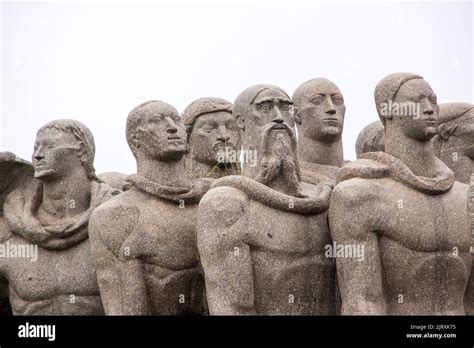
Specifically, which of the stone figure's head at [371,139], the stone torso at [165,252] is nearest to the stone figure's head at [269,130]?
the stone torso at [165,252]

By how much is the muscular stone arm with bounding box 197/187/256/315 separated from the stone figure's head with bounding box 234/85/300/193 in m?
0.71

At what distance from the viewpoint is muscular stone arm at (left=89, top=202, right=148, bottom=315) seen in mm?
21453

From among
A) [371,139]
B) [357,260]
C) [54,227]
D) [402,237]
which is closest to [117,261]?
[54,227]

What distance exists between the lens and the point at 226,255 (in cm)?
2083

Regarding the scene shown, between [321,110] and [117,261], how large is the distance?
347 centimetres

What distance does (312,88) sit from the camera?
22.9 meters

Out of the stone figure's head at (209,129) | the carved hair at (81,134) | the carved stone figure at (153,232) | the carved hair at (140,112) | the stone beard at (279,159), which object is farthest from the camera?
the stone figure's head at (209,129)

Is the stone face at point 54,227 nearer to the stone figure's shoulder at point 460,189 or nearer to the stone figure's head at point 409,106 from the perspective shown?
the stone figure's head at point 409,106

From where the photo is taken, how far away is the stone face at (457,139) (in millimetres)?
22734

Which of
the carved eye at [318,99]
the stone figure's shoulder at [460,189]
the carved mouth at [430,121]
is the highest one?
the carved eye at [318,99]

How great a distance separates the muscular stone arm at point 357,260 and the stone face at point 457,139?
224cm
